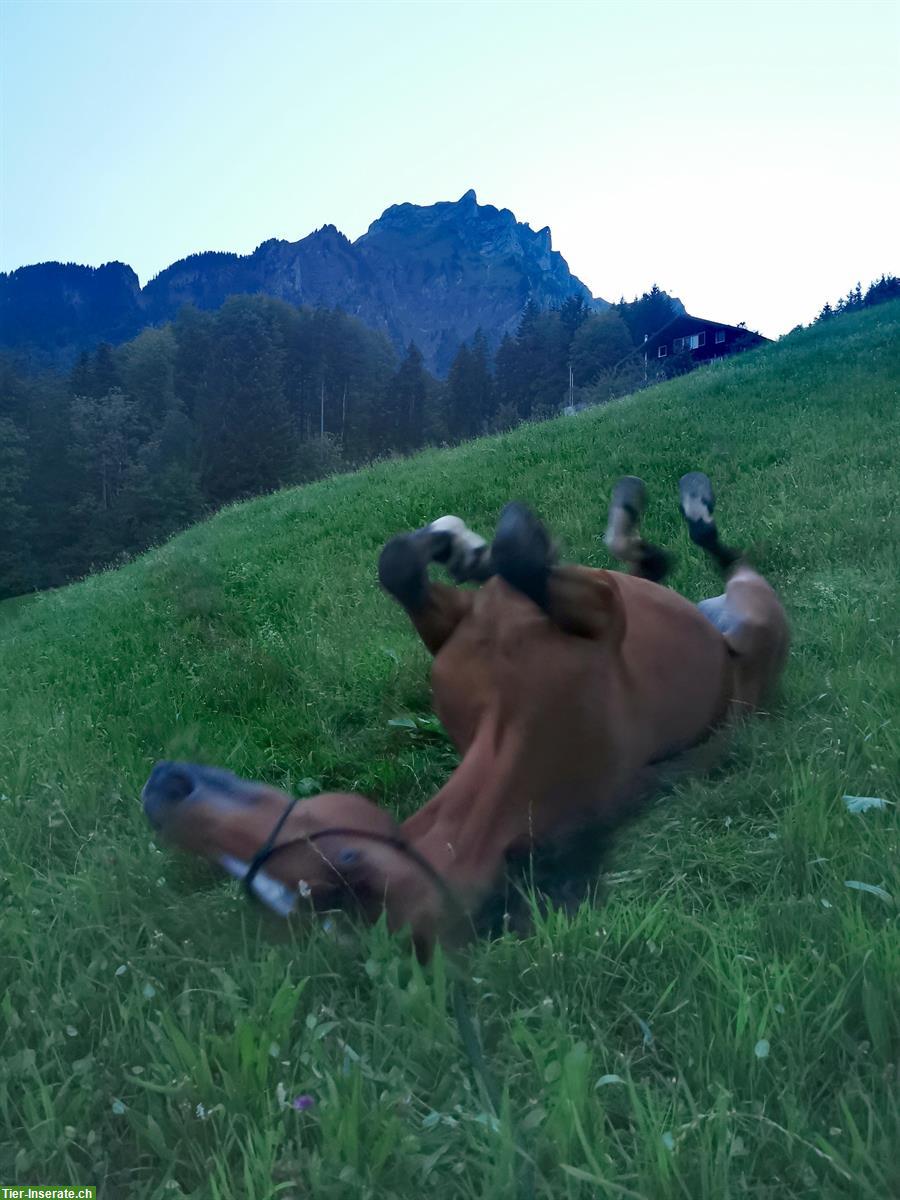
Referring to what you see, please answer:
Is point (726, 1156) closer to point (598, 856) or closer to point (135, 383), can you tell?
point (598, 856)

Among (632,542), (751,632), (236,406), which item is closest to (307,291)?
(236,406)

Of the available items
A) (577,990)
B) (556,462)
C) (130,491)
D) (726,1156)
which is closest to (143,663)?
(577,990)

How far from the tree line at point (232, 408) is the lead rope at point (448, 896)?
1246 inches

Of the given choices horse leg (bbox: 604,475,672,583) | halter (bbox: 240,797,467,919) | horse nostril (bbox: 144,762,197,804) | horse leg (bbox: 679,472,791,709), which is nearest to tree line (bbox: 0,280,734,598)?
horse leg (bbox: 604,475,672,583)

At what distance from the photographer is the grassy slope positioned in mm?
1318

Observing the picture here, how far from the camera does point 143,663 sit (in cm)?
532

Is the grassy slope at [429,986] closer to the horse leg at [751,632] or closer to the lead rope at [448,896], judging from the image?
the lead rope at [448,896]

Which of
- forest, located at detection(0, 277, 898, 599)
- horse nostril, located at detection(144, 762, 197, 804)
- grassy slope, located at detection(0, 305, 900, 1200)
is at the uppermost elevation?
forest, located at detection(0, 277, 898, 599)

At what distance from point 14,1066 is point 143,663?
3899 millimetres

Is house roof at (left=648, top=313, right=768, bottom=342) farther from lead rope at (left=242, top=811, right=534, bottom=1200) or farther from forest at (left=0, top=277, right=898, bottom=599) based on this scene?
lead rope at (left=242, top=811, right=534, bottom=1200)

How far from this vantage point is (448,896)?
5.88 feet

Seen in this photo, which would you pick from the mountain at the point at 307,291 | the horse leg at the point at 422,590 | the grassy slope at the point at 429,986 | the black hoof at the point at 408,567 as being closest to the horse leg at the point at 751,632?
the grassy slope at the point at 429,986

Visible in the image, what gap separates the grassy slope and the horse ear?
628mm

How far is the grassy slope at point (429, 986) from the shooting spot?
132 centimetres
